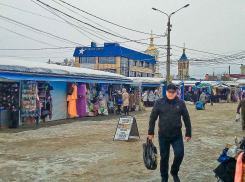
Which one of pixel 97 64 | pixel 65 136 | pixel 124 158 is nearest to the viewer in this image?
pixel 124 158

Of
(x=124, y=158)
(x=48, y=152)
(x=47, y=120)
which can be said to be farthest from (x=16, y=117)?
(x=124, y=158)

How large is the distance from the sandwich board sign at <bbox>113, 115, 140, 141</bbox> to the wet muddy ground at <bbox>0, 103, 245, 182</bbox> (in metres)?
0.28

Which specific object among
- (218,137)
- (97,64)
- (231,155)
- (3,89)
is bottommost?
(218,137)

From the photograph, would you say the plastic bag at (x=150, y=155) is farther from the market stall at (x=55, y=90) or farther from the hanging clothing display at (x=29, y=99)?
the hanging clothing display at (x=29, y=99)

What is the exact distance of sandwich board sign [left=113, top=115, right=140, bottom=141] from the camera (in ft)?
33.3

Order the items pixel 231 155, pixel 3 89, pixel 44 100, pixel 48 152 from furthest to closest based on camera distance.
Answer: pixel 44 100 → pixel 3 89 → pixel 48 152 → pixel 231 155

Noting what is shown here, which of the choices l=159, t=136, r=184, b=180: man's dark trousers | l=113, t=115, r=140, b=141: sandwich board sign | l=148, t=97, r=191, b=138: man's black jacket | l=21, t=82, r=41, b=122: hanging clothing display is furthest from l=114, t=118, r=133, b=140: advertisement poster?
l=21, t=82, r=41, b=122: hanging clothing display

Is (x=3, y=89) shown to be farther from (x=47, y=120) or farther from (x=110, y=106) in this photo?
(x=110, y=106)

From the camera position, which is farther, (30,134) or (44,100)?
(44,100)

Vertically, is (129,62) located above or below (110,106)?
above

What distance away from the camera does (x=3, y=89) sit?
12742 millimetres

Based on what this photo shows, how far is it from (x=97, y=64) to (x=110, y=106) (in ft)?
120

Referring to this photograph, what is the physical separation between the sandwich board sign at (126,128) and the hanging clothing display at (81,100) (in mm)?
7422

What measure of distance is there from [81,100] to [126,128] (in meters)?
7.79
